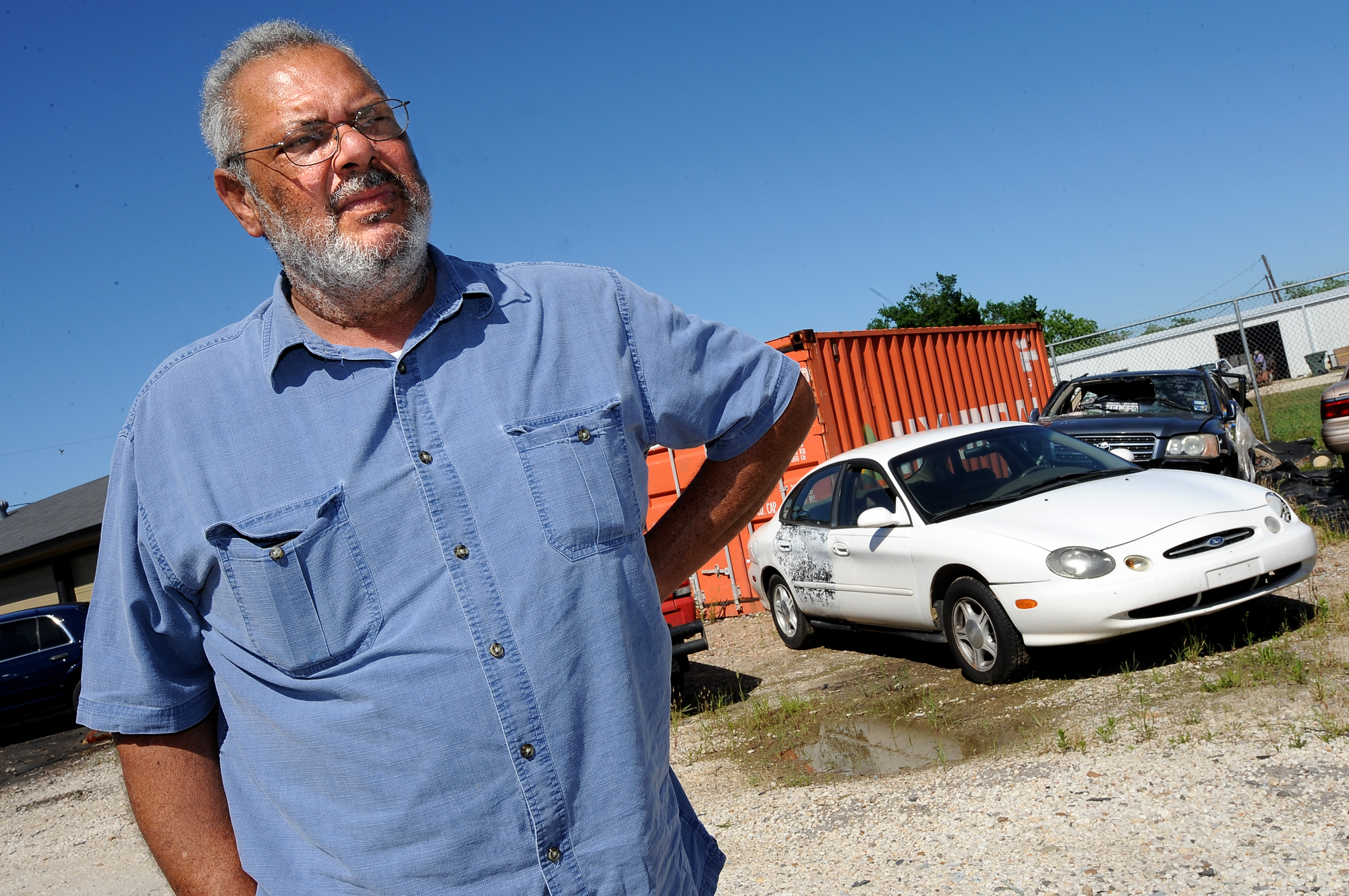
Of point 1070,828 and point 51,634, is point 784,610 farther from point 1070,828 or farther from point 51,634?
point 51,634

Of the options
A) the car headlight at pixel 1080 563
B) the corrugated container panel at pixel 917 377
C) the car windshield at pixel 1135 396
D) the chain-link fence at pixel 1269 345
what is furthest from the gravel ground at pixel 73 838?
the chain-link fence at pixel 1269 345

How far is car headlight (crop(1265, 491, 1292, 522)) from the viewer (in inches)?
237

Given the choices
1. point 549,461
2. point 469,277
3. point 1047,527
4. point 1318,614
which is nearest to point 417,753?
point 549,461

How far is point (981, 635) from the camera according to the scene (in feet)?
20.1

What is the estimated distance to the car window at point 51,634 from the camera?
1339cm

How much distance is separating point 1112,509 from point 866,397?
21.1 feet

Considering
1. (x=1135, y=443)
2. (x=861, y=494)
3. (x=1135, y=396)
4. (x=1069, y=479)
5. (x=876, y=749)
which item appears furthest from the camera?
(x=1135, y=396)

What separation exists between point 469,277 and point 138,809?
3.10 ft

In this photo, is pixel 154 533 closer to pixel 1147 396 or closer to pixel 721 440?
pixel 721 440

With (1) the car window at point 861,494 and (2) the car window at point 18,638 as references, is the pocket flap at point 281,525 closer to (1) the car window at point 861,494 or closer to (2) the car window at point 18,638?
(1) the car window at point 861,494

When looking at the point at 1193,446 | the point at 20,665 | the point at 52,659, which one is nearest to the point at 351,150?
the point at 1193,446

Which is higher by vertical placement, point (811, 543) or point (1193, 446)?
point (811, 543)

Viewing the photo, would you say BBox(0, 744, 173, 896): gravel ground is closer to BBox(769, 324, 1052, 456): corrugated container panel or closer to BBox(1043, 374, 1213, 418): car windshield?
BBox(769, 324, 1052, 456): corrugated container panel

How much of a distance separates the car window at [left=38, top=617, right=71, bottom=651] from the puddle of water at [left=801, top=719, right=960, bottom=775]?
1163 centimetres
